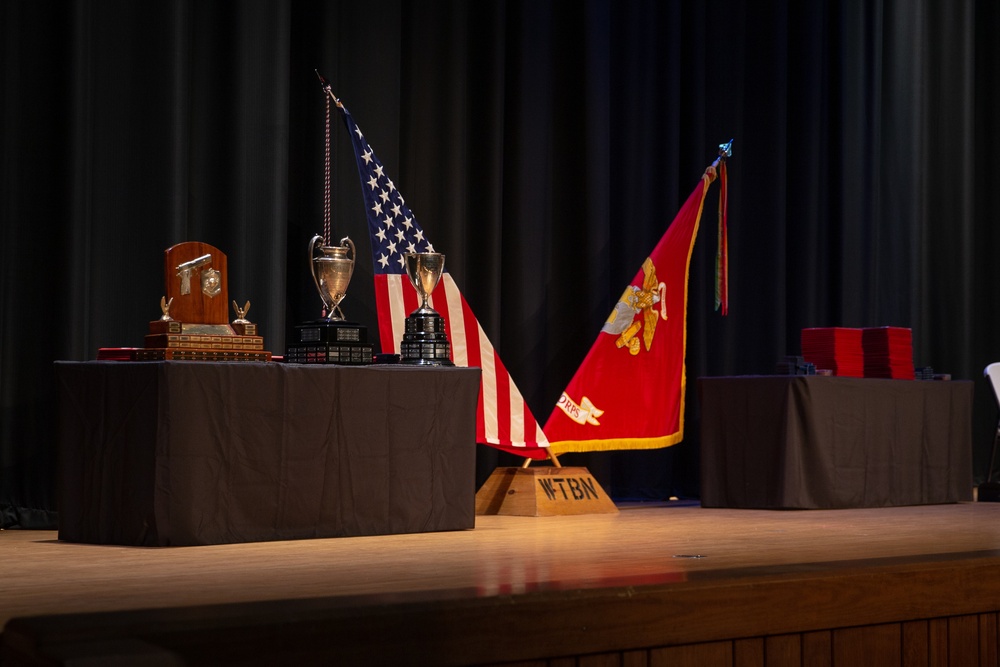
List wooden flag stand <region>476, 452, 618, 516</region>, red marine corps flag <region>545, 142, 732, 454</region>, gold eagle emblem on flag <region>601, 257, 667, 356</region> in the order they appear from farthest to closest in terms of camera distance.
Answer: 1. gold eagle emblem on flag <region>601, 257, 667, 356</region>
2. red marine corps flag <region>545, 142, 732, 454</region>
3. wooden flag stand <region>476, 452, 618, 516</region>

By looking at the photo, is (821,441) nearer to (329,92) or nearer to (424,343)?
(424,343)

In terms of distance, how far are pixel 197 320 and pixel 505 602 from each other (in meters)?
2.52

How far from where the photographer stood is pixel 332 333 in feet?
14.7

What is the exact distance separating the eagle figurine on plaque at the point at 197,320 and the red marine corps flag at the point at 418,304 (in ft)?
3.36

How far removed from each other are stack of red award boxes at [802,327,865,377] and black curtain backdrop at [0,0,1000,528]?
2.75 ft

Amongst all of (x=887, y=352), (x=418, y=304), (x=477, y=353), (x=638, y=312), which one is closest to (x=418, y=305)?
(x=418, y=304)

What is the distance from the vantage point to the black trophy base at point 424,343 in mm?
4855

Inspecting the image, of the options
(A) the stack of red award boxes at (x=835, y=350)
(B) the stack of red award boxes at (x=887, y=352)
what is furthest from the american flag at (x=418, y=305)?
(B) the stack of red award boxes at (x=887, y=352)

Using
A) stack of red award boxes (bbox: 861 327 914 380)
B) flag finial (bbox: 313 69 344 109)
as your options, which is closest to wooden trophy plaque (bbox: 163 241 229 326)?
flag finial (bbox: 313 69 344 109)

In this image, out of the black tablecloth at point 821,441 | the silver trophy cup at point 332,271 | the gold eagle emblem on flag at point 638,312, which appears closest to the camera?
the silver trophy cup at point 332,271

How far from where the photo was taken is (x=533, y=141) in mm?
6383

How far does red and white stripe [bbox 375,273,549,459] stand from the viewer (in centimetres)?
538

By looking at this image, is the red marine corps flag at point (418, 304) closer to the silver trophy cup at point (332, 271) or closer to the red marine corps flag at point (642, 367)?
the red marine corps flag at point (642, 367)

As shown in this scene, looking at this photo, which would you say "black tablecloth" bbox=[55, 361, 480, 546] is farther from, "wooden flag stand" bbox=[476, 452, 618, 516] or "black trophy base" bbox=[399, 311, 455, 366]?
"wooden flag stand" bbox=[476, 452, 618, 516]
